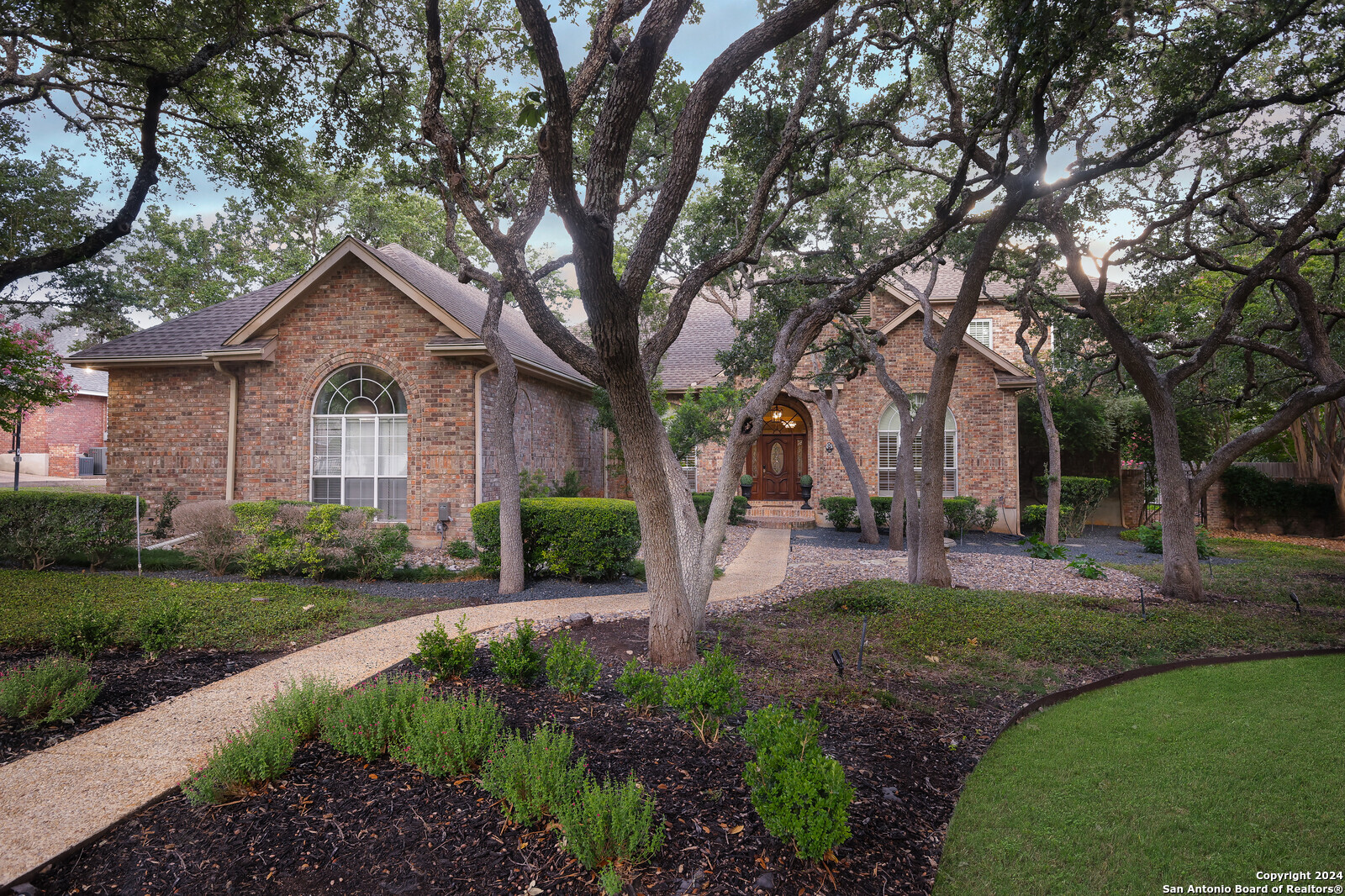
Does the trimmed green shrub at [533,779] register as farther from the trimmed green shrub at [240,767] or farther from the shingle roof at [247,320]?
the shingle roof at [247,320]

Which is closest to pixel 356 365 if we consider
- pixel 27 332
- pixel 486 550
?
pixel 27 332

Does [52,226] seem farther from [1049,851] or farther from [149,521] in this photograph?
[1049,851]

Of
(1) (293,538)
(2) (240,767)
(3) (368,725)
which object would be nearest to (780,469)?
(1) (293,538)

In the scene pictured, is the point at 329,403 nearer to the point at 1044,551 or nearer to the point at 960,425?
the point at 1044,551

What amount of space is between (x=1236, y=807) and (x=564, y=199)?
4956 mm

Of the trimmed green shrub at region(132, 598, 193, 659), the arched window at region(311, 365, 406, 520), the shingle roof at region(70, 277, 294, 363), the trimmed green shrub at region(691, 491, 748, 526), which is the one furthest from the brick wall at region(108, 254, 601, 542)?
the trimmed green shrub at region(691, 491, 748, 526)

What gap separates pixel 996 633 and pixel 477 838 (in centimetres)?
586

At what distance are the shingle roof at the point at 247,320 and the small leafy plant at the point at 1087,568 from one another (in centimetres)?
1034

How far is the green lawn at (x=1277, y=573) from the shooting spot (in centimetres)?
918

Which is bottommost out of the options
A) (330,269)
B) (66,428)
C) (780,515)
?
(780,515)

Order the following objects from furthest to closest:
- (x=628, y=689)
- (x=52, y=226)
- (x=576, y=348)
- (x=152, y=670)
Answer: (x=52, y=226) → (x=152, y=670) → (x=576, y=348) → (x=628, y=689)

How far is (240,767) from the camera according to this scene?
328 centimetres

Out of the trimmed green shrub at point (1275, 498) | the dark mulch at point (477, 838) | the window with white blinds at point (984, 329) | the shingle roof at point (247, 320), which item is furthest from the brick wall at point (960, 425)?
the dark mulch at point (477, 838)

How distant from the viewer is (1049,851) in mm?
3088
